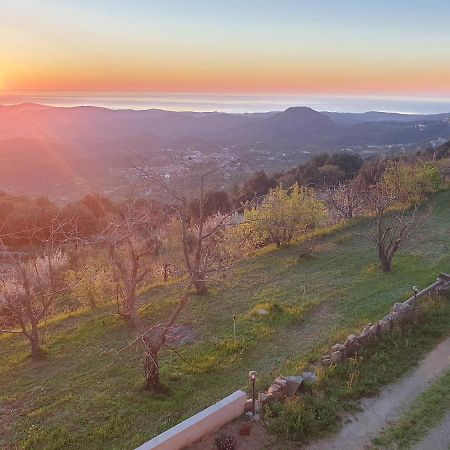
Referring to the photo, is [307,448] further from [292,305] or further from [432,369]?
[292,305]

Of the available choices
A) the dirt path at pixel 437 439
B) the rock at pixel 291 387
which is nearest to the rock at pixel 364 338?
the rock at pixel 291 387

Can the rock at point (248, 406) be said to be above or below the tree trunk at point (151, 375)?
above

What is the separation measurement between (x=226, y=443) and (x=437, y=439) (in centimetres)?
443

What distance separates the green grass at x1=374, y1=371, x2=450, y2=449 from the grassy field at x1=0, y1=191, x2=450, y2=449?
3.10m

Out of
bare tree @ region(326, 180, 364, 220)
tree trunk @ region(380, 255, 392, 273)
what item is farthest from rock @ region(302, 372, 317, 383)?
bare tree @ region(326, 180, 364, 220)

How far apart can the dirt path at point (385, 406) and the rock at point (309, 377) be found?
1.30 metres

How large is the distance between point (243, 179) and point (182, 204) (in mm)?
62010

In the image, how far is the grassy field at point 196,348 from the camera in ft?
35.7

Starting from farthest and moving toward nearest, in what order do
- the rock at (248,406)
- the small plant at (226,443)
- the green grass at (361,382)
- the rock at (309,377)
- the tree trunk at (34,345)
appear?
the tree trunk at (34,345)
the rock at (309,377)
the rock at (248,406)
the green grass at (361,382)
the small plant at (226,443)

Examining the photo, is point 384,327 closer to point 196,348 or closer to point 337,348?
point 337,348

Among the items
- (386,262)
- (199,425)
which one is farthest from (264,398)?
(386,262)

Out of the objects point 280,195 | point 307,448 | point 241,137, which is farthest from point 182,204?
point 241,137

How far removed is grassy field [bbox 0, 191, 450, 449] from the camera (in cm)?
1087

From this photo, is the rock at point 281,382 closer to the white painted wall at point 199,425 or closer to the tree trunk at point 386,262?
the white painted wall at point 199,425
